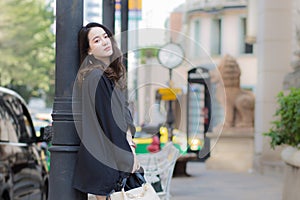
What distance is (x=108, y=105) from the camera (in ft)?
13.2

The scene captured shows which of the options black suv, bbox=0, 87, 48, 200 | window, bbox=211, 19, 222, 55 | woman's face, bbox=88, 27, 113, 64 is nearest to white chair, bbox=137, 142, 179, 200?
black suv, bbox=0, 87, 48, 200

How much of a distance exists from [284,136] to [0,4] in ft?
79.7

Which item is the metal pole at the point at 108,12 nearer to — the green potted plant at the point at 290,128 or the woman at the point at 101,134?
the green potted plant at the point at 290,128

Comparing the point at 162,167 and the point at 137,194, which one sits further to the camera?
the point at 162,167

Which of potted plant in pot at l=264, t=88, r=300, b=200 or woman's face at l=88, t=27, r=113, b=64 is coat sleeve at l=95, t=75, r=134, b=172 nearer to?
woman's face at l=88, t=27, r=113, b=64

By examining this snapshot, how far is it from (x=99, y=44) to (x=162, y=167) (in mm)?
3885

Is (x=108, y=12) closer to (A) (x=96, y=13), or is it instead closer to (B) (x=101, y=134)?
(B) (x=101, y=134)

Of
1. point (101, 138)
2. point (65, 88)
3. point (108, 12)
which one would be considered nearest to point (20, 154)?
point (108, 12)

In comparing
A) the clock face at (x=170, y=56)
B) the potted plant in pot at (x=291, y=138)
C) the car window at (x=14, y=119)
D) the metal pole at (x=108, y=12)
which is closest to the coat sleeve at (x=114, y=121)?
the car window at (x=14, y=119)

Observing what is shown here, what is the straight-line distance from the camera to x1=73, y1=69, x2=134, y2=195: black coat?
13.2ft

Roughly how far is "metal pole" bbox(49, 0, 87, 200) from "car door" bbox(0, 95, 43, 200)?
2830mm

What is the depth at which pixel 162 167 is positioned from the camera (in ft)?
26.2

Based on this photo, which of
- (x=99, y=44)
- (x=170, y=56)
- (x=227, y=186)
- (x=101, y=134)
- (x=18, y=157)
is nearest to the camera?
(x=101, y=134)

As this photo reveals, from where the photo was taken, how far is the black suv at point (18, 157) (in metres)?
6.93
